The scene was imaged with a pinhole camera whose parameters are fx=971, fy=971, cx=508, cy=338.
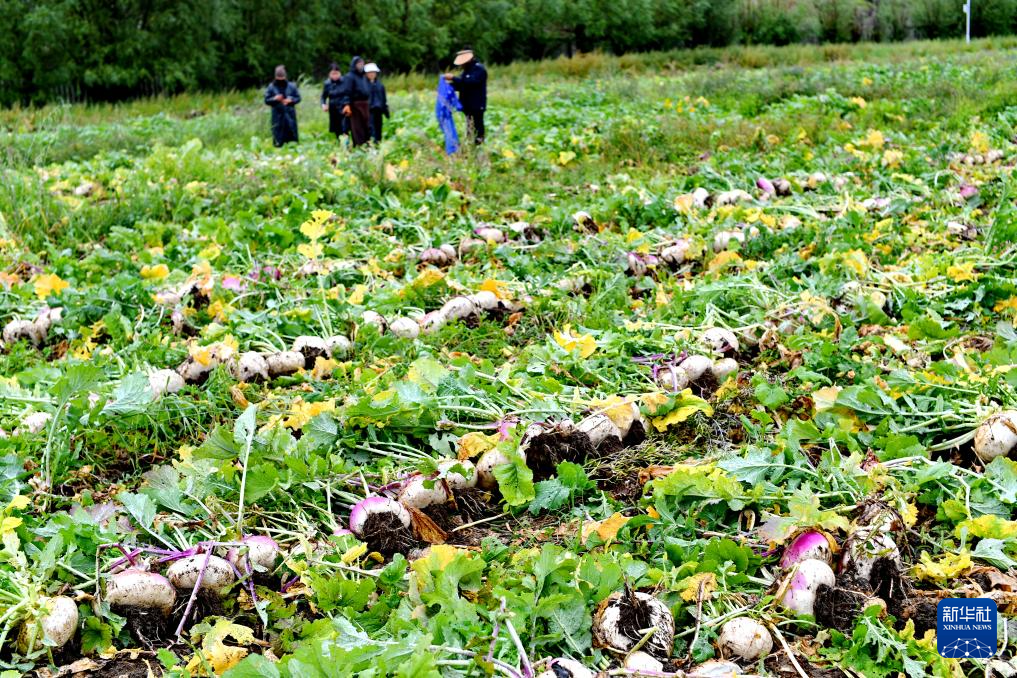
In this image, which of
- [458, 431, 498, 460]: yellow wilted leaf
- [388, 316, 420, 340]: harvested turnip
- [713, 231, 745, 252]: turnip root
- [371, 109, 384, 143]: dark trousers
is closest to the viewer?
[458, 431, 498, 460]: yellow wilted leaf

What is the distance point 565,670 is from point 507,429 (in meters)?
1.21

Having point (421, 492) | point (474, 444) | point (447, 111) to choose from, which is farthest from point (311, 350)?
point (447, 111)

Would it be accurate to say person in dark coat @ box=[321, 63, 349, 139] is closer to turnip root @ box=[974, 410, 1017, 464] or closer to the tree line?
turnip root @ box=[974, 410, 1017, 464]

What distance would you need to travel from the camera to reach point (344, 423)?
3480 mm

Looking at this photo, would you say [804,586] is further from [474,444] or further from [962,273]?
[962,273]

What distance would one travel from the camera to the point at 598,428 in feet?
11.5

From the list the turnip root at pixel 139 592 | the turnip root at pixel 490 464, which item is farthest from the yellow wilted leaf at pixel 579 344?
the turnip root at pixel 139 592

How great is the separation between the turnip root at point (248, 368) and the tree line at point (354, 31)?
72.5 feet

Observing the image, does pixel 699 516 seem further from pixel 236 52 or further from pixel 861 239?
pixel 236 52


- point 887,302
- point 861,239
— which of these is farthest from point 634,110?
point 887,302

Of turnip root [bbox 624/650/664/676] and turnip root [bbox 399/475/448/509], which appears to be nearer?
turnip root [bbox 624/650/664/676]

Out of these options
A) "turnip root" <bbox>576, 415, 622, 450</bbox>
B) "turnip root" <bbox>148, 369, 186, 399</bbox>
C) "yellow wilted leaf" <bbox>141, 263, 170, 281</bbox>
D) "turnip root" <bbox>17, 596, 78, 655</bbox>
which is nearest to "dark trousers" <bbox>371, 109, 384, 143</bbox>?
"yellow wilted leaf" <bbox>141, 263, 170, 281</bbox>

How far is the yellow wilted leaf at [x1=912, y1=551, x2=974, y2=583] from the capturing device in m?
2.65

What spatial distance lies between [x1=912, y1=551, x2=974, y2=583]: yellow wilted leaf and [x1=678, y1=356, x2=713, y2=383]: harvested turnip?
4.71ft
